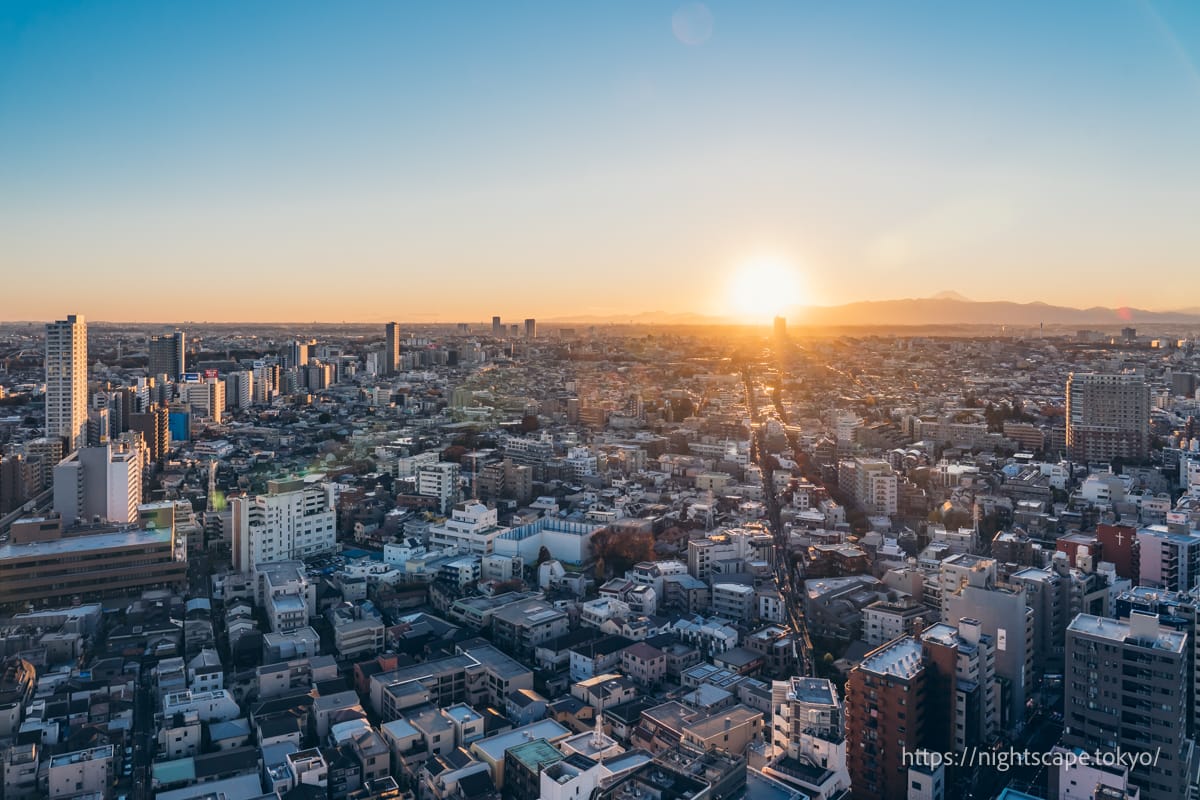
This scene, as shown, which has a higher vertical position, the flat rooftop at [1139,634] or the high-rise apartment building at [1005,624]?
the flat rooftop at [1139,634]

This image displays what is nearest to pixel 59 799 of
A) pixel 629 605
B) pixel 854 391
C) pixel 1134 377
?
pixel 629 605

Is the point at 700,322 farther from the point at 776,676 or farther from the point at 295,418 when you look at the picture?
the point at 776,676

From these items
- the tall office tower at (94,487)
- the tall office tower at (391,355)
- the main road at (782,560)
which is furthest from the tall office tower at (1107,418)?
the tall office tower at (391,355)

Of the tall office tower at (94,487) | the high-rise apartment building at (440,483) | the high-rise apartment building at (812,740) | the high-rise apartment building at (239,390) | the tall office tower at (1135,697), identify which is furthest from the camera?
the high-rise apartment building at (239,390)

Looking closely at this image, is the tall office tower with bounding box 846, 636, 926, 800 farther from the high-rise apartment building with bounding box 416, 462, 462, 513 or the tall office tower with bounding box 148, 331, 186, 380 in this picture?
the tall office tower with bounding box 148, 331, 186, 380

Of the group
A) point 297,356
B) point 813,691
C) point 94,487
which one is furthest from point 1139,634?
point 297,356

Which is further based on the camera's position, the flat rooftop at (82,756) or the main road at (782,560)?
the main road at (782,560)

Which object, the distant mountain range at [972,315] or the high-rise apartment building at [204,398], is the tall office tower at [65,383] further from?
the distant mountain range at [972,315]
